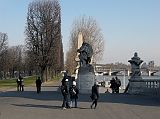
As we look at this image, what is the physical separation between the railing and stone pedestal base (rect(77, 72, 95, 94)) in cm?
389

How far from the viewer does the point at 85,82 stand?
40875mm

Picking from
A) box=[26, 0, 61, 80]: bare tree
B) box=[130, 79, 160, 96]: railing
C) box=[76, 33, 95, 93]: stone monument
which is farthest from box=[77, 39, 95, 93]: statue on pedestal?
box=[26, 0, 61, 80]: bare tree

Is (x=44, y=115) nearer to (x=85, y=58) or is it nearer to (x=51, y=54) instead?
(x=85, y=58)

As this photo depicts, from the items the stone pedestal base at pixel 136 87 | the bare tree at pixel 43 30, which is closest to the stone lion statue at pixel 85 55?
the stone pedestal base at pixel 136 87

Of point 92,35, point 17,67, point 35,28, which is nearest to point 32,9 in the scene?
point 35,28

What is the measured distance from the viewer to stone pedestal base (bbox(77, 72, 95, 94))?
40500 millimetres

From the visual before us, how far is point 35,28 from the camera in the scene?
76500 millimetres

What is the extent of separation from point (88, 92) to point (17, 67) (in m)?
94.0

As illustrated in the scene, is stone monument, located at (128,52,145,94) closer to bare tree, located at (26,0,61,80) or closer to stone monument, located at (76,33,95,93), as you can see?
stone monument, located at (76,33,95,93)

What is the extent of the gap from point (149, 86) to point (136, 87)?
2.55 meters

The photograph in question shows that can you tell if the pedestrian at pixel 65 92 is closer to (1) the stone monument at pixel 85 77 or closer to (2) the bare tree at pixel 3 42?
(1) the stone monument at pixel 85 77

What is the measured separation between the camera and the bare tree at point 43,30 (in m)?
76.3

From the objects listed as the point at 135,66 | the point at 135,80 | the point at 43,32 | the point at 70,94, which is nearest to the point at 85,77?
the point at 135,80

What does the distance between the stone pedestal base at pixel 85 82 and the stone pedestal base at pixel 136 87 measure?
12.2ft
